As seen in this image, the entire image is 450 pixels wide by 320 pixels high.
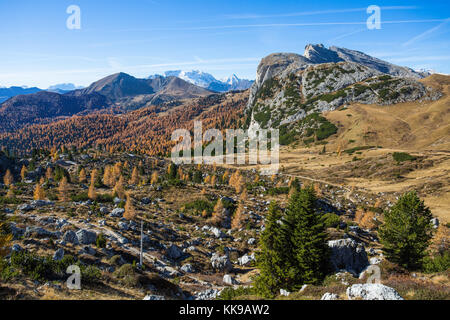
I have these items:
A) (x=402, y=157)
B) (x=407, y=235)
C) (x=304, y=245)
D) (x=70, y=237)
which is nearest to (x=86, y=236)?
(x=70, y=237)

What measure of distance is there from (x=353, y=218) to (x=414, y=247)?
138ft

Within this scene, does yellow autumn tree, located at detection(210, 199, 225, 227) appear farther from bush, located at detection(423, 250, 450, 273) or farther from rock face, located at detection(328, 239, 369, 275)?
bush, located at detection(423, 250, 450, 273)

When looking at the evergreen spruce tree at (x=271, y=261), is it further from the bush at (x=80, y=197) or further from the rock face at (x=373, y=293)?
the bush at (x=80, y=197)

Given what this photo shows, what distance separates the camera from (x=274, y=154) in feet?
561

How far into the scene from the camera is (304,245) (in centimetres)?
2634

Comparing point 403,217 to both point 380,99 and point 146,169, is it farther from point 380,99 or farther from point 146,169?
point 380,99

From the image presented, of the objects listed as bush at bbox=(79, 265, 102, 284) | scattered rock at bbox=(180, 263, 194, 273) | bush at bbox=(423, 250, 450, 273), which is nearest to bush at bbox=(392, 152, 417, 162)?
bush at bbox=(423, 250, 450, 273)

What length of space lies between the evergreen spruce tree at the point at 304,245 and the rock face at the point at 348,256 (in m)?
4.40

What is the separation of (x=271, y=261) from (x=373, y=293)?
13.2 meters

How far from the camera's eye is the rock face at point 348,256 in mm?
30703

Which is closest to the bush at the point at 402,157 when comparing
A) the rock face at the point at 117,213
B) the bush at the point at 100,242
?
the rock face at the point at 117,213

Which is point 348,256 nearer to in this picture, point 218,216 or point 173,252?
point 173,252

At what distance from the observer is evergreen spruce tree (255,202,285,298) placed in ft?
81.0

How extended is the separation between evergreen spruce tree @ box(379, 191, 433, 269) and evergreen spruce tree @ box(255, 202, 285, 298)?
56.1 ft
